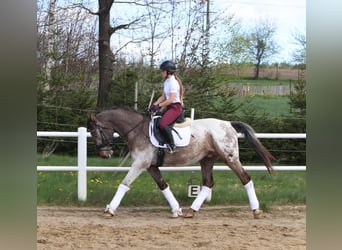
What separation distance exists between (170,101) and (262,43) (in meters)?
1.32

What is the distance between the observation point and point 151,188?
15.9 ft

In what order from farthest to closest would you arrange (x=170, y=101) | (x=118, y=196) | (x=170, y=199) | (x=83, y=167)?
(x=83, y=167) < (x=170, y=199) < (x=118, y=196) < (x=170, y=101)

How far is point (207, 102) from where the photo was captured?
4.89 meters

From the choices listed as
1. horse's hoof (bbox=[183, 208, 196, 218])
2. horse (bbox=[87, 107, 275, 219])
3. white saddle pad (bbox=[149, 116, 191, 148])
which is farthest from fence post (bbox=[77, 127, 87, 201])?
horse's hoof (bbox=[183, 208, 196, 218])

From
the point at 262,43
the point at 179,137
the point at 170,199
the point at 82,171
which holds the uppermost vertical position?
the point at 262,43

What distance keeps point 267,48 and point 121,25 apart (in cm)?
151

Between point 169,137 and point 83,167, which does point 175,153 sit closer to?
point 169,137

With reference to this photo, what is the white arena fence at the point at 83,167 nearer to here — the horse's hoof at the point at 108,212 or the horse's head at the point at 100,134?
the horse's head at the point at 100,134

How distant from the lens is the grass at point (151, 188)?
4.70m

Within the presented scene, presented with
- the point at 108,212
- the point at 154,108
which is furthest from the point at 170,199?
the point at 154,108

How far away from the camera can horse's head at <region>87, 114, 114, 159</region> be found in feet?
14.2
